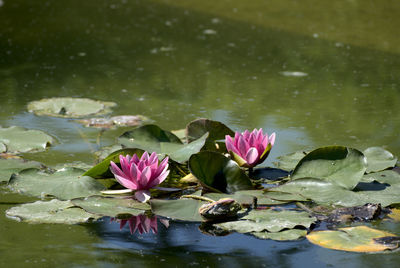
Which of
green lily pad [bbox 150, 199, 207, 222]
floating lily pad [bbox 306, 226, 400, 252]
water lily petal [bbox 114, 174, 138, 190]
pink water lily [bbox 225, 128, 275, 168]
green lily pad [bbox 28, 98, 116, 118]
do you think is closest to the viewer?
floating lily pad [bbox 306, 226, 400, 252]

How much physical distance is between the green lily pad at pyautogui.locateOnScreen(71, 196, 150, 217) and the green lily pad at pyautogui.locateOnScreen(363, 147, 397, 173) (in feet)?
2.18

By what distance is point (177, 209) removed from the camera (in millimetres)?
1504

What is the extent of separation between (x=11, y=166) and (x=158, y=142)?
0.44 meters

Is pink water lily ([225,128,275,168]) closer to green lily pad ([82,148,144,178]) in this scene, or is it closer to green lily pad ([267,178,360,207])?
green lily pad ([267,178,360,207])

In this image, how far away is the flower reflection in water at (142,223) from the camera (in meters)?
1.49

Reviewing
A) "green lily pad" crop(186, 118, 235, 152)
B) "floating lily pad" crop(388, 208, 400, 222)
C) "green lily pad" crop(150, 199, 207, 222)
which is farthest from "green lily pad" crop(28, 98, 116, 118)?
"floating lily pad" crop(388, 208, 400, 222)

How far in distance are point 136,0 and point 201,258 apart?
3909mm

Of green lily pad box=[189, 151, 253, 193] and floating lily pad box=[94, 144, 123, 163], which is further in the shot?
floating lily pad box=[94, 144, 123, 163]

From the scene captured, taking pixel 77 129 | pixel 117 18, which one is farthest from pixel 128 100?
pixel 117 18

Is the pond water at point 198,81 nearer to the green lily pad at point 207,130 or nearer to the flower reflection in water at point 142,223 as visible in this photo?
the flower reflection in water at point 142,223

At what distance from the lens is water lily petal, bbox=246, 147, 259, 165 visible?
66.0 inches

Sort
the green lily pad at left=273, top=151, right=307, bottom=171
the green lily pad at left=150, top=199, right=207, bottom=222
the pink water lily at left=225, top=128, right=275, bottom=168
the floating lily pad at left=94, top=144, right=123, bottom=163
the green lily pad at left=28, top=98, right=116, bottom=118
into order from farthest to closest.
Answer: the green lily pad at left=28, top=98, right=116, bottom=118 → the floating lily pad at left=94, top=144, right=123, bottom=163 → the green lily pad at left=273, top=151, right=307, bottom=171 → the pink water lily at left=225, top=128, right=275, bottom=168 → the green lily pad at left=150, top=199, right=207, bottom=222

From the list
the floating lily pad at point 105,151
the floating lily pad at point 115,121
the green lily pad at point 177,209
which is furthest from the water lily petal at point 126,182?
the floating lily pad at point 115,121

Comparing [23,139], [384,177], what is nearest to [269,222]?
[384,177]
